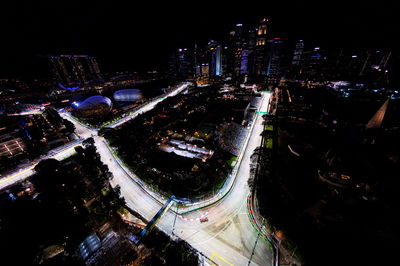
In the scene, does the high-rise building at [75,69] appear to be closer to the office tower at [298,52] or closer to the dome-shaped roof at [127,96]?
the dome-shaped roof at [127,96]

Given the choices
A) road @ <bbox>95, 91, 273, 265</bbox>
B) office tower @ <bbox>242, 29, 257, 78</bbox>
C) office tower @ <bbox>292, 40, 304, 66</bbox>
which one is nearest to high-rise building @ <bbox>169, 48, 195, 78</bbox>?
office tower @ <bbox>242, 29, 257, 78</bbox>

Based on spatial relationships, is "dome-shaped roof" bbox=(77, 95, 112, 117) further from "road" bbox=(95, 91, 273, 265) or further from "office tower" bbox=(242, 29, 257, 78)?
"office tower" bbox=(242, 29, 257, 78)

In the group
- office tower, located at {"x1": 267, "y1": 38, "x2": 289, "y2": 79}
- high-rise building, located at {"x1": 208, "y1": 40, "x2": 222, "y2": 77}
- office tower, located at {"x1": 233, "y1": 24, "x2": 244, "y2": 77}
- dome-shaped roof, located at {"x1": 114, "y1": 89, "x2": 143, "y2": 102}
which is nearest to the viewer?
dome-shaped roof, located at {"x1": 114, "y1": 89, "x2": 143, "y2": 102}

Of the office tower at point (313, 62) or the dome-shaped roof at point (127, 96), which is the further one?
the office tower at point (313, 62)

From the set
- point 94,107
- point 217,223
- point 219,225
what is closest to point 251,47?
point 94,107

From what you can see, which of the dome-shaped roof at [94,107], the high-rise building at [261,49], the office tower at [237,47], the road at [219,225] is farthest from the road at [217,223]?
the high-rise building at [261,49]

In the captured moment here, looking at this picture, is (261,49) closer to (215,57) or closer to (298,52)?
(298,52)

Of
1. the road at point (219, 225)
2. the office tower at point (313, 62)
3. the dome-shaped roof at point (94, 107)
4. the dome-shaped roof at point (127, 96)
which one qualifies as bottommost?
the road at point (219, 225)
